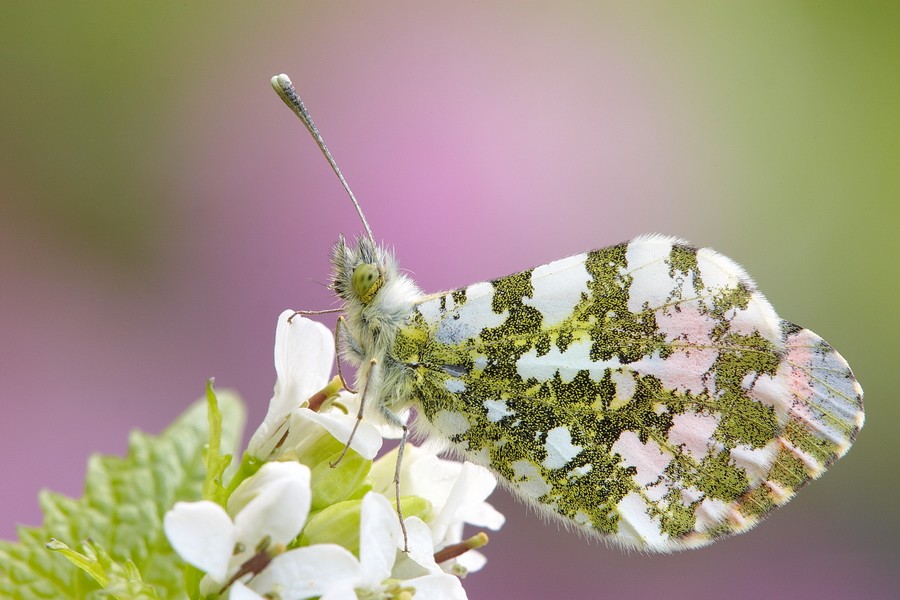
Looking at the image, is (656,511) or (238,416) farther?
(238,416)

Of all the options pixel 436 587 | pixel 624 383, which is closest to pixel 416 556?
pixel 436 587

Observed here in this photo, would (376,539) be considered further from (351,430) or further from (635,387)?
(635,387)

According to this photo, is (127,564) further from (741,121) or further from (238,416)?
(741,121)

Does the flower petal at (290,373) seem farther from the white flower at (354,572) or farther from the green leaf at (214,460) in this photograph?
the white flower at (354,572)

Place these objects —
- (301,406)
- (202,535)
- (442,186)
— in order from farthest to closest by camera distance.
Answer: (442,186), (301,406), (202,535)

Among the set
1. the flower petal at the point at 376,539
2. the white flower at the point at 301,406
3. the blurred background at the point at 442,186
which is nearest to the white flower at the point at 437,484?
the white flower at the point at 301,406

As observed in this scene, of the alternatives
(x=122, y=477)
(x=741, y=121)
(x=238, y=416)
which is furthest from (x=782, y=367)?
(x=741, y=121)
